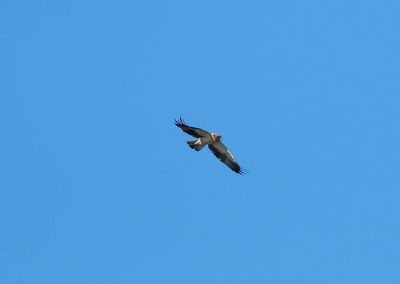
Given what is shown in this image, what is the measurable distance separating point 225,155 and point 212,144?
42.9 inches

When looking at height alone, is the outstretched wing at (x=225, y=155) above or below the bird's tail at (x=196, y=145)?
above

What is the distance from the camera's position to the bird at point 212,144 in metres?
47.7

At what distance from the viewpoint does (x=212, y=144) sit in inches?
1953

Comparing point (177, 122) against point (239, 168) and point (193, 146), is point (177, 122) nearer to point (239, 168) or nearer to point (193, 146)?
point (193, 146)

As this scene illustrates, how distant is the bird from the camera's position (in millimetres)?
47688

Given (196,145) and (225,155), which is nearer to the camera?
(196,145)

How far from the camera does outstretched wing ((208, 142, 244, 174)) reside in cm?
4975

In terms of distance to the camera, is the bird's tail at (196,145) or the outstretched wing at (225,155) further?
the outstretched wing at (225,155)

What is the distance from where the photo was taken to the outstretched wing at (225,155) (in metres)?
49.8

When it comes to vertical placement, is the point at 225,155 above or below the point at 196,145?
above

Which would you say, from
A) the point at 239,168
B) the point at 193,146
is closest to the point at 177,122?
the point at 193,146

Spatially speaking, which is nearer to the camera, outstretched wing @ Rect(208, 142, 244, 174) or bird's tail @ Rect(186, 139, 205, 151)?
bird's tail @ Rect(186, 139, 205, 151)

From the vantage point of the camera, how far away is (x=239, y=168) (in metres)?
50.7

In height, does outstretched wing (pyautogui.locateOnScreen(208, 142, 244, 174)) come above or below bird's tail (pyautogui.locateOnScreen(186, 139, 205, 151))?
above
